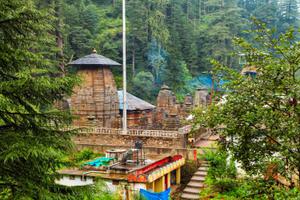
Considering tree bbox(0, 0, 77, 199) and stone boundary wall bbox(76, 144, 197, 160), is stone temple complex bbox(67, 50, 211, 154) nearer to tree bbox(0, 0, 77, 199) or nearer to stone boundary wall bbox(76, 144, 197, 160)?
stone boundary wall bbox(76, 144, 197, 160)

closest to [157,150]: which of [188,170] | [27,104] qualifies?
[188,170]

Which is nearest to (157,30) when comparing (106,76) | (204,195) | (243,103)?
(106,76)

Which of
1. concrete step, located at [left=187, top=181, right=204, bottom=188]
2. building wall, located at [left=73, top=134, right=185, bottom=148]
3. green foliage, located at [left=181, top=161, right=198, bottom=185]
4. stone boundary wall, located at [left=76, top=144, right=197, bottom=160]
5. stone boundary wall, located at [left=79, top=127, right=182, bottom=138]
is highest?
stone boundary wall, located at [left=79, top=127, right=182, bottom=138]

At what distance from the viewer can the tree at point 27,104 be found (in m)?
5.05

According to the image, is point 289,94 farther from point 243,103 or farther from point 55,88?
point 55,88

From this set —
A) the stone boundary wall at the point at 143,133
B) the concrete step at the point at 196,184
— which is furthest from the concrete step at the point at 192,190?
the stone boundary wall at the point at 143,133

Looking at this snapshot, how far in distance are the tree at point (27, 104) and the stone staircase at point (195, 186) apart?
24.9ft

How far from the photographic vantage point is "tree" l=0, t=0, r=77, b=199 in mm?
5055

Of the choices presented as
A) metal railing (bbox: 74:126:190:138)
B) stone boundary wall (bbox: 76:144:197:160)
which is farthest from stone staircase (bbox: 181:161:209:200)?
metal railing (bbox: 74:126:190:138)

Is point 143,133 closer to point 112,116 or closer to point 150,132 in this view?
point 150,132

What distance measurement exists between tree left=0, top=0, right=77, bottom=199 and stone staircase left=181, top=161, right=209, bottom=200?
24.9ft

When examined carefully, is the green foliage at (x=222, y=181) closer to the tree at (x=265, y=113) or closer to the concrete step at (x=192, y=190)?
the concrete step at (x=192, y=190)

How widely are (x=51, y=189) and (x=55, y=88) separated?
187cm

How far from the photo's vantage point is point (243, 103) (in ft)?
19.3
